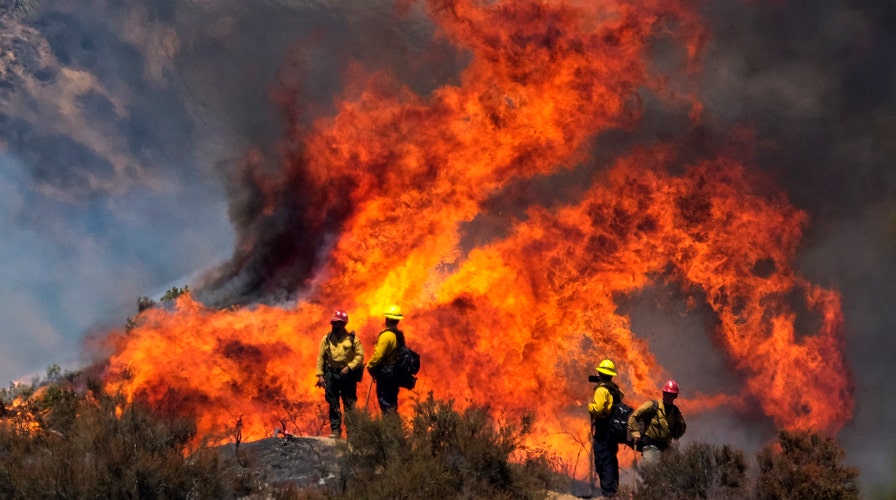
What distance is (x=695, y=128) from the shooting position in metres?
17.5

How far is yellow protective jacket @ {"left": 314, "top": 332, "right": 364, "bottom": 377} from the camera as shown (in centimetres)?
1058

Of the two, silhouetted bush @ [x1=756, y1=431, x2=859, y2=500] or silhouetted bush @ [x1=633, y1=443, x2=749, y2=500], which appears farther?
silhouetted bush @ [x1=633, y1=443, x2=749, y2=500]

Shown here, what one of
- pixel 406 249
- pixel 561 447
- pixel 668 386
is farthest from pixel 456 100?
pixel 668 386

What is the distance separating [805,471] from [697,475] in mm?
993

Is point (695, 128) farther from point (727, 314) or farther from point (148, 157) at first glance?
point (148, 157)

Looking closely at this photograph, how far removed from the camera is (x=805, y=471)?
741 centimetres

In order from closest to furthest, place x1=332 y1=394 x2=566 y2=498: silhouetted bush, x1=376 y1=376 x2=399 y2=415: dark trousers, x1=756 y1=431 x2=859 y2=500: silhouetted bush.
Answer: x1=332 y1=394 x2=566 y2=498: silhouetted bush, x1=756 y1=431 x2=859 y2=500: silhouetted bush, x1=376 y1=376 x2=399 y2=415: dark trousers

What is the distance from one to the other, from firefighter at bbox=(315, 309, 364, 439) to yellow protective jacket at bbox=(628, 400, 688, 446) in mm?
3666

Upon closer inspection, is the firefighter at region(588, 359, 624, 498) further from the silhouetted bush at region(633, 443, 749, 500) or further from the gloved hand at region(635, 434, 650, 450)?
the silhouetted bush at region(633, 443, 749, 500)

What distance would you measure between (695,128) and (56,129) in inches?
1665

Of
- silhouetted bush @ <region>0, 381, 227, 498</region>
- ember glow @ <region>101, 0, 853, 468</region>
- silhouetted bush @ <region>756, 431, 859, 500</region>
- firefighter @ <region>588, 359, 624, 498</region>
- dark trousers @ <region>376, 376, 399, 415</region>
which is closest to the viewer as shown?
silhouetted bush @ <region>0, 381, 227, 498</region>

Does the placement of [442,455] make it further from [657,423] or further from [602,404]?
[657,423]

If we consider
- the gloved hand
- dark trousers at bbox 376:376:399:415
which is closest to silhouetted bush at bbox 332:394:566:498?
the gloved hand

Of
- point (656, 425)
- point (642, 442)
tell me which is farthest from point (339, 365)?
point (656, 425)
